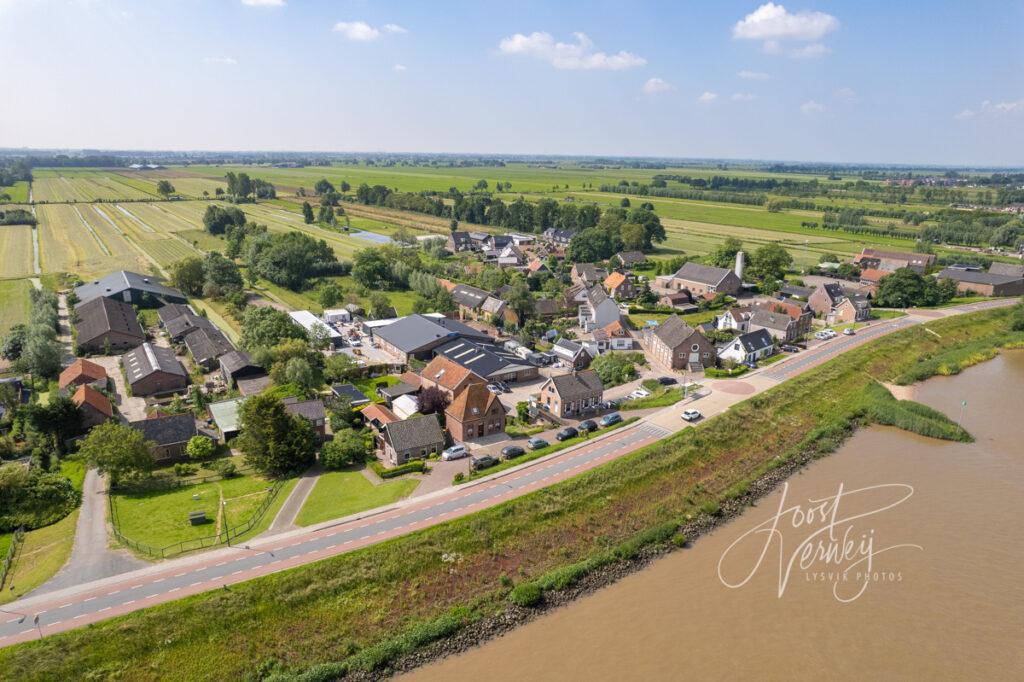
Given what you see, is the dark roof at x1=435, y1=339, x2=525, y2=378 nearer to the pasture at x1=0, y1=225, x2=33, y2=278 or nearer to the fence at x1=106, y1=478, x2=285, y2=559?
the fence at x1=106, y1=478, x2=285, y2=559

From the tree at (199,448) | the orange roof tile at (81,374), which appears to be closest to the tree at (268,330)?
the orange roof tile at (81,374)

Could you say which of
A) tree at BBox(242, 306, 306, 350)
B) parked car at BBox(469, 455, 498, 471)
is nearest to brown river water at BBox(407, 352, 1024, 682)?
parked car at BBox(469, 455, 498, 471)

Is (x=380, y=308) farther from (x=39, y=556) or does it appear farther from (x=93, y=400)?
(x=39, y=556)

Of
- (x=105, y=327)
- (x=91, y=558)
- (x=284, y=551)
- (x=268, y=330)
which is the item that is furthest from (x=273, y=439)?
(x=105, y=327)

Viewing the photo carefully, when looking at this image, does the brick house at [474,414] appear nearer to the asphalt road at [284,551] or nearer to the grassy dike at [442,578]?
the asphalt road at [284,551]

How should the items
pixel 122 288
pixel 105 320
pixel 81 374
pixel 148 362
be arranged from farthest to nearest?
pixel 122 288 → pixel 105 320 → pixel 148 362 → pixel 81 374

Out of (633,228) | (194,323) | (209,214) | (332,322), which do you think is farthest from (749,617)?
(209,214)

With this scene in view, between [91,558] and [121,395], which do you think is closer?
[91,558]

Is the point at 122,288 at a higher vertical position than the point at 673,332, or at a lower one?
higher
